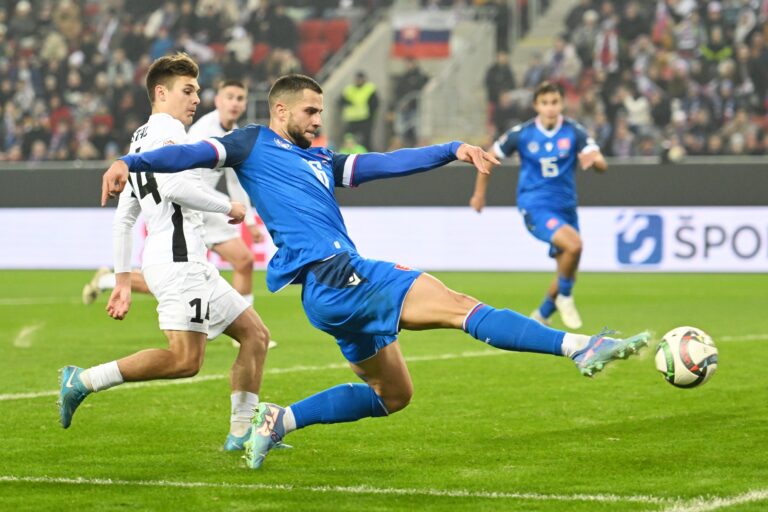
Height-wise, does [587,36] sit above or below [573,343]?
above

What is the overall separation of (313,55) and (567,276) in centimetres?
1400

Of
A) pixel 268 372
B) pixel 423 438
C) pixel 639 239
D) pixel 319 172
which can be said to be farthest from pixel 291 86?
pixel 639 239

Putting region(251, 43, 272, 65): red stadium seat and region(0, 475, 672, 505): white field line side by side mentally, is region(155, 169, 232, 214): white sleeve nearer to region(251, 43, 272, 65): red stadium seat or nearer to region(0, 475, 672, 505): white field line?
region(0, 475, 672, 505): white field line

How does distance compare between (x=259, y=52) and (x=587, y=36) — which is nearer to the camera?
(x=587, y=36)

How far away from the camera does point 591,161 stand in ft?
39.7

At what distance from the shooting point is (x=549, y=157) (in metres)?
13.0

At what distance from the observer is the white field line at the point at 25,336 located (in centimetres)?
1167

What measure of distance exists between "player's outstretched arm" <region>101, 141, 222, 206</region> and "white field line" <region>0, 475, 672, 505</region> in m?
1.23

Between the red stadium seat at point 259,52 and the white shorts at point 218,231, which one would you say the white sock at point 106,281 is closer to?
the white shorts at point 218,231

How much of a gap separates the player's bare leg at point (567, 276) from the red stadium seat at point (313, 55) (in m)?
13.4

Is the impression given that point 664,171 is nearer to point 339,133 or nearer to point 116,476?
point 339,133

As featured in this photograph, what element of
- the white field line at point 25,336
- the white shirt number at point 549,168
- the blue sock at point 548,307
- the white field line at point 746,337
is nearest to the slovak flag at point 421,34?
the white shirt number at point 549,168

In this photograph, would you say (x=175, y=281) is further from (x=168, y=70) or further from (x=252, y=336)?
(x=168, y=70)

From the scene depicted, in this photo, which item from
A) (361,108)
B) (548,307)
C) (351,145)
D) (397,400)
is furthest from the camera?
(361,108)
